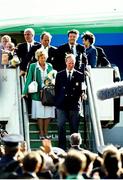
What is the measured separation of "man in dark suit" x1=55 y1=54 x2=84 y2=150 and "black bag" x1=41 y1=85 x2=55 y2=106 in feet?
0.89

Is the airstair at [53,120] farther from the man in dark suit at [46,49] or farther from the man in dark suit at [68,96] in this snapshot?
the man in dark suit at [46,49]

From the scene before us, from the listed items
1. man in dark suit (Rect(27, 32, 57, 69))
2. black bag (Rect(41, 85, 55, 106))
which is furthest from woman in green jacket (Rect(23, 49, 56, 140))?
man in dark suit (Rect(27, 32, 57, 69))

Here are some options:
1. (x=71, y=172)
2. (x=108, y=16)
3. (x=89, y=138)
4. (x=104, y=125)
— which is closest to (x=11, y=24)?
(x=108, y=16)

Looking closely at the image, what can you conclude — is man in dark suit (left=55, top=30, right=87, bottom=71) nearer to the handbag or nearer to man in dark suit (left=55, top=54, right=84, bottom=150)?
man in dark suit (left=55, top=54, right=84, bottom=150)

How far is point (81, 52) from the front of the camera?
1520 cm

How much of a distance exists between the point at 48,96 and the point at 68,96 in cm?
47

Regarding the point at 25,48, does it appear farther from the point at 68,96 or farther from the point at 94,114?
the point at 94,114

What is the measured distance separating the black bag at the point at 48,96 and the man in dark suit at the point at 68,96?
10.7 inches

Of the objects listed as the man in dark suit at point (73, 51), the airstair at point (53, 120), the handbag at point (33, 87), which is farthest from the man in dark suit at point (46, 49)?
the airstair at point (53, 120)

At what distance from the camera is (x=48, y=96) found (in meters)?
14.7

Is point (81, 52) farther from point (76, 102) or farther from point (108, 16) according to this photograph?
point (108, 16)

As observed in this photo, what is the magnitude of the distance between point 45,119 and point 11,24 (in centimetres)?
737

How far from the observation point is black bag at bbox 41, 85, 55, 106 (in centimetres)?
1468

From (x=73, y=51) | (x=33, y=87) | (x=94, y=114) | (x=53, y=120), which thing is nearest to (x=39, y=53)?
(x=33, y=87)
